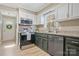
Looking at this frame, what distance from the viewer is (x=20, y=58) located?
817 mm

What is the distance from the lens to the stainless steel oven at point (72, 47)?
1.51 meters

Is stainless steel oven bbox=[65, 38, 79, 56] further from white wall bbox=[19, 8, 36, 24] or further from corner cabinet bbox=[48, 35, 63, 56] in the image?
white wall bbox=[19, 8, 36, 24]

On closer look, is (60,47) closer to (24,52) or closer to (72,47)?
(72,47)

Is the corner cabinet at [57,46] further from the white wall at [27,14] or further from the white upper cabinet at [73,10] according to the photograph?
the white wall at [27,14]

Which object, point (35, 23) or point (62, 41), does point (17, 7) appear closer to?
point (35, 23)

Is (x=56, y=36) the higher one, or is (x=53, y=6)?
(x=53, y=6)

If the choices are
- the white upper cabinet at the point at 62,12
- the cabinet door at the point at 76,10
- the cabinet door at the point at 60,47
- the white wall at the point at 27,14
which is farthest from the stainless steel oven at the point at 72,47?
the white wall at the point at 27,14

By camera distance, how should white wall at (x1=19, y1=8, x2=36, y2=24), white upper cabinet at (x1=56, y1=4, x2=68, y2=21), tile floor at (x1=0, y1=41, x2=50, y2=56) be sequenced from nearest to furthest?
white upper cabinet at (x1=56, y1=4, x2=68, y2=21) < tile floor at (x1=0, y1=41, x2=50, y2=56) < white wall at (x1=19, y1=8, x2=36, y2=24)

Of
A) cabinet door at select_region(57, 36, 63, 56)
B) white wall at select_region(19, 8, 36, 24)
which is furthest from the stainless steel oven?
white wall at select_region(19, 8, 36, 24)

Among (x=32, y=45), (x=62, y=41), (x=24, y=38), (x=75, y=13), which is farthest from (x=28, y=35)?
(x=75, y=13)

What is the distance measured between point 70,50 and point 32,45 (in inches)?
103

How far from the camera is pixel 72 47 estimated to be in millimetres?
1610

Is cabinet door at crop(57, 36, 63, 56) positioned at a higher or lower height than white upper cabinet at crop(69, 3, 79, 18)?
lower

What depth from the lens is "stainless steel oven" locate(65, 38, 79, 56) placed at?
151cm
